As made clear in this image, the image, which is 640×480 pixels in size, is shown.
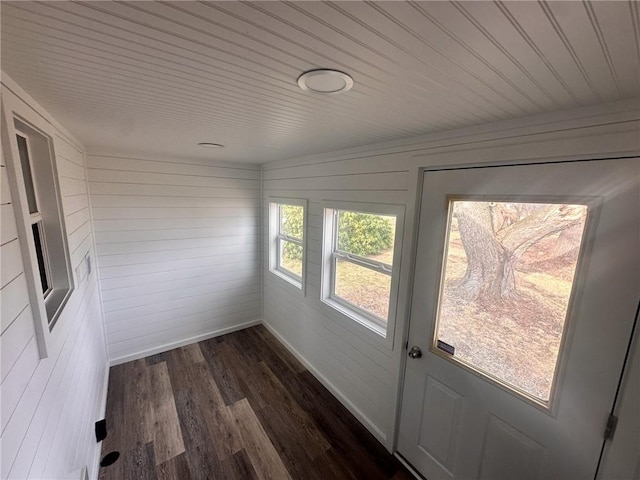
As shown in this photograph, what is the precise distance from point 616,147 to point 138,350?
418 cm

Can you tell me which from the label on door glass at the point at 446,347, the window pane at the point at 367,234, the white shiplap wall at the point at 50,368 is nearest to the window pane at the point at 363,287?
the window pane at the point at 367,234

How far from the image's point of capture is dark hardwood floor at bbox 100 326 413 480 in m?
1.91

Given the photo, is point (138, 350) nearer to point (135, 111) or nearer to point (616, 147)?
point (135, 111)

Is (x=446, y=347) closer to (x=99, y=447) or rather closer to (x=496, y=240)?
(x=496, y=240)

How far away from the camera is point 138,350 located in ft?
10.1

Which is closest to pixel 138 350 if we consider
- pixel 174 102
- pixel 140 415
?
pixel 140 415

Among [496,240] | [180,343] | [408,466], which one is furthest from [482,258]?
[180,343]

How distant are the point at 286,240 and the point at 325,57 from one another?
269 cm

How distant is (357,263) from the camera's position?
2.32 metres

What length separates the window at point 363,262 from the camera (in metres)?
1.99

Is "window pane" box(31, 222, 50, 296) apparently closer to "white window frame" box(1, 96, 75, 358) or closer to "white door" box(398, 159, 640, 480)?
"white window frame" box(1, 96, 75, 358)

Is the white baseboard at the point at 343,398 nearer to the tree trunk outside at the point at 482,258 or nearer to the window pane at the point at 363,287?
the window pane at the point at 363,287

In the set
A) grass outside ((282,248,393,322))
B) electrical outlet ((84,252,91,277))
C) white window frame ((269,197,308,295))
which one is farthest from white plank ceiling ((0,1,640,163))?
white window frame ((269,197,308,295))

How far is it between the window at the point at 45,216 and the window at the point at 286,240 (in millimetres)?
1887
